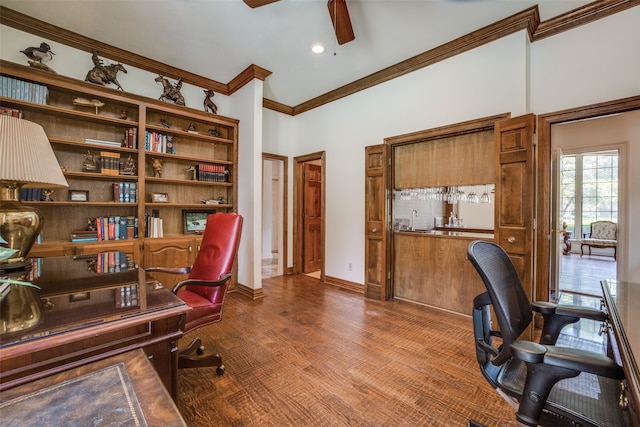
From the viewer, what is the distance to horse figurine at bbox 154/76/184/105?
11.4 ft

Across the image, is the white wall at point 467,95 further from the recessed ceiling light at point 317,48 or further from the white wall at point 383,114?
the recessed ceiling light at point 317,48

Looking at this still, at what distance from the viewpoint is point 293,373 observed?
1979 mm

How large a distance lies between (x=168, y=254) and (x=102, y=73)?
2.13 meters

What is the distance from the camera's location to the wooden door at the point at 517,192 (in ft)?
7.79

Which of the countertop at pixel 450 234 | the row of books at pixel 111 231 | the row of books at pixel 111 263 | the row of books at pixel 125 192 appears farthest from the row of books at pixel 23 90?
the countertop at pixel 450 234

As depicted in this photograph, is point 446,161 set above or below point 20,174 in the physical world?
above

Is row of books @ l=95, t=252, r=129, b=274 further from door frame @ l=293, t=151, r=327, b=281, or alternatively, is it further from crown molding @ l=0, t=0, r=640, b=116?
door frame @ l=293, t=151, r=327, b=281

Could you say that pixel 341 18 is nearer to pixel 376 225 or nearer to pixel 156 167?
pixel 376 225

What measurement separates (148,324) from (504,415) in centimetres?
192

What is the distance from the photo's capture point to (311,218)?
5.07 meters

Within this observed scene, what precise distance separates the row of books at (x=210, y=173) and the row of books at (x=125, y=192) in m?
0.76

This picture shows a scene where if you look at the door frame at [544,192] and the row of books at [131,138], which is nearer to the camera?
the door frame at [544,192]

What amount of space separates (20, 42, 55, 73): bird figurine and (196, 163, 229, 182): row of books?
1672 millimetres

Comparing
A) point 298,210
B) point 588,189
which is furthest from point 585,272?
point 298,210
